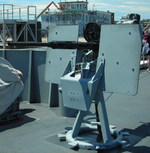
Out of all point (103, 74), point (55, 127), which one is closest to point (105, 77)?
point (103, 74)

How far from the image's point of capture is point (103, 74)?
10.9ft

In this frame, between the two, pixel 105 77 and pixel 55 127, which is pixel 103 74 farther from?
pixel 55 127

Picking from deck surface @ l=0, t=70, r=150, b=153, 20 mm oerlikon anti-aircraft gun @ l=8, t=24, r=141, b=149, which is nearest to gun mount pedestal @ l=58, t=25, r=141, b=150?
20 mm oerlikon anti-aircraft gun @ l=8, t=24, r=141, b=149

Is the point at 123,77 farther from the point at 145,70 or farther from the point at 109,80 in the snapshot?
the point at 145,70

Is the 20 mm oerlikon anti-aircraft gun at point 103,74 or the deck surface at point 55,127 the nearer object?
the 20 mm oerlikon anti-aircraft gun at point 103,74

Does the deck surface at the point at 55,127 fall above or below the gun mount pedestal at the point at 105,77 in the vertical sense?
below

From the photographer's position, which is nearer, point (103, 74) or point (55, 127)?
point (103, 74)

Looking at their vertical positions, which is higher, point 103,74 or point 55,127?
point 103,74

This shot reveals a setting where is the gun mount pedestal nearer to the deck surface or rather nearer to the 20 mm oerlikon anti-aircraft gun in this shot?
the 20 mm oerlikon anti-aircraft gun

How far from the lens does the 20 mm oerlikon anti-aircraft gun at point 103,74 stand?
309cm

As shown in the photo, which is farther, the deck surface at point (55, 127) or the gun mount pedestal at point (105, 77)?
the deck surface at point (55, 127)

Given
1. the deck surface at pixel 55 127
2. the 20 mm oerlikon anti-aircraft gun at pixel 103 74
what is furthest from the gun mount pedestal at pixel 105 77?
the deck surface at pixel 55 127

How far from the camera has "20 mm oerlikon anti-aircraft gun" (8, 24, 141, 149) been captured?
3.09m

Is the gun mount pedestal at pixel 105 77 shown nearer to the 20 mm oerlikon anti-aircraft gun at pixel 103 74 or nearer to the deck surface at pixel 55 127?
the 20 mm oerlikon anti-aircraft gun at pixel 103 74
